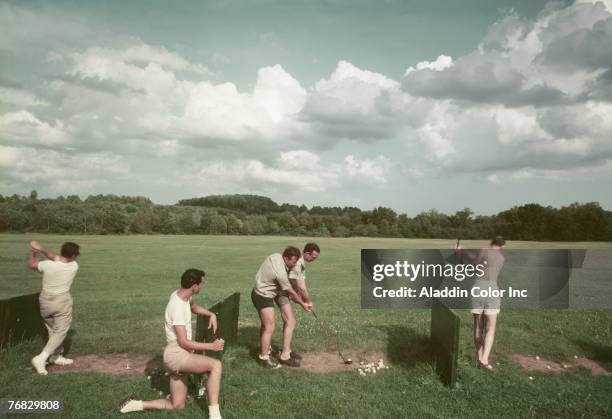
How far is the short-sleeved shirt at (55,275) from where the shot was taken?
8672 mm

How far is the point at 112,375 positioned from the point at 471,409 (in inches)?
263

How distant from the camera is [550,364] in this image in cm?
1012

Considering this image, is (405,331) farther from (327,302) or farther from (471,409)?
(327,302)

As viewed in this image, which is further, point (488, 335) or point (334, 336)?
point (334, 336)

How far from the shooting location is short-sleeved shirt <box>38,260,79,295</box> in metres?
8.67

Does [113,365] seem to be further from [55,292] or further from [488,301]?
[488,301]

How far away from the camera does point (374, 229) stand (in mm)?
99438

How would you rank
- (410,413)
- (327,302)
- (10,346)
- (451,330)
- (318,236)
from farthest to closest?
(318,236) < (327,302) < (10,346) < (451,330) < (410,413)

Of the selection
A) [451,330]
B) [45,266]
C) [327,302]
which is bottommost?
[327,302]

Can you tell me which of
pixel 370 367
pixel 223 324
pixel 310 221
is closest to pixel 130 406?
pixel 223 324

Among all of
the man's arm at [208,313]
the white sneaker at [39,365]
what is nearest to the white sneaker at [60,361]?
the white sneaker at [39,365]

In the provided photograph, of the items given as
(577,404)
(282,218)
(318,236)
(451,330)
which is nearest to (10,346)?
(451,330)

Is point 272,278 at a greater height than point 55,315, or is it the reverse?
point 272,278

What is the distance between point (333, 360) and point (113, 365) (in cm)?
472
